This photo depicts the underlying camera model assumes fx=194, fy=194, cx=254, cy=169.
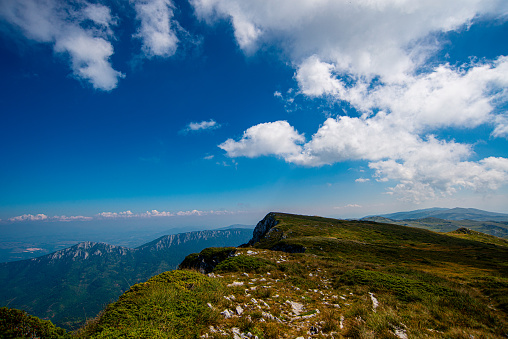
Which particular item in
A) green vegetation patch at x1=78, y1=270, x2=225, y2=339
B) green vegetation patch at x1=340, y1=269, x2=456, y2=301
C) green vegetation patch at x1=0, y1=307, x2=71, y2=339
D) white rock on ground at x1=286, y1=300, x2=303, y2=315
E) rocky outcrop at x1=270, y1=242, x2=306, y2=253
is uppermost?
green vegetation patch at x1=0, y1=307, x2=71, y2=339

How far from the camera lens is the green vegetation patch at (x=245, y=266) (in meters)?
18.5

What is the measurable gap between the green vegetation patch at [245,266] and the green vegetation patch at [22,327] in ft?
43.6

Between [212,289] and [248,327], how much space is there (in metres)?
3.82

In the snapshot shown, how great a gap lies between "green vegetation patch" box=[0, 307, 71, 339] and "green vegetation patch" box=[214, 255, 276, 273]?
43.6 feet

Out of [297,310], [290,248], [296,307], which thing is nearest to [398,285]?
[296,307]

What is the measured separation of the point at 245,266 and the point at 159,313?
12201mm

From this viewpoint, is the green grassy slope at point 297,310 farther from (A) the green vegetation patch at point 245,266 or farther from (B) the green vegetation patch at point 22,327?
(A) the green vegetation patch at point 245,266

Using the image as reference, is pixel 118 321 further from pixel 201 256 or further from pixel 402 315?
pixel 201 256

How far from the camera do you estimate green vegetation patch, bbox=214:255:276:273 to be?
18500mm

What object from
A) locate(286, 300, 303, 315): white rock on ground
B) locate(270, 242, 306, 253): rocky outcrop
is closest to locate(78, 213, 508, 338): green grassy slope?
locate(286, 300, 303, 315): white rock on ground

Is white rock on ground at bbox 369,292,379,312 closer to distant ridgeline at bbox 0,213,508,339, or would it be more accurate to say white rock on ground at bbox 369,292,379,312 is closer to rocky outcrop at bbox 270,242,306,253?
distant ridgeline at bbox 0,213,508,339

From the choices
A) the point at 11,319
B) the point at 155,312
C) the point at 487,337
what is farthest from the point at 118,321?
the point at 487,337

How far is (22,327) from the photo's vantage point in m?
5.65

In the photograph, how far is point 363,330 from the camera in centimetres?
808
